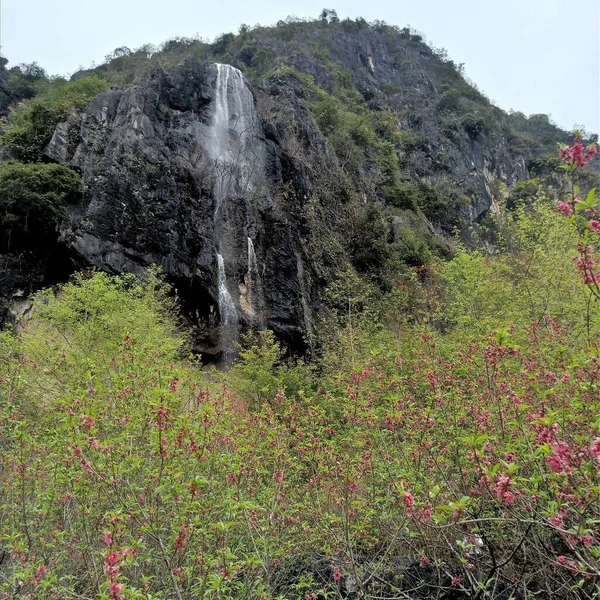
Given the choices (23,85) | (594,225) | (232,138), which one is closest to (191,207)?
(232,138)

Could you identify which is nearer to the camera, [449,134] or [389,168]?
[389,168]

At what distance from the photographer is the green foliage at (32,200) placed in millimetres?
22219

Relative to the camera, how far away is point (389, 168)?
3903 cm

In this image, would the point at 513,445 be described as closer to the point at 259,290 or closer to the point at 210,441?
the point at 210,441

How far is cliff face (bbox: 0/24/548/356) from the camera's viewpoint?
2253 centimetres

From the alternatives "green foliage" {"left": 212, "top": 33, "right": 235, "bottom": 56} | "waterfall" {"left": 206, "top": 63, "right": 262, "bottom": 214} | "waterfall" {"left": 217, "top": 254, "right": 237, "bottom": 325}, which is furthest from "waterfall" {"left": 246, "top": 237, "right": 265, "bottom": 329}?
"green foliage" {"left": 212, "top": 33, "right": 235, "bottom": 56}

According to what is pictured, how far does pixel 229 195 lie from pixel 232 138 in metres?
4.56

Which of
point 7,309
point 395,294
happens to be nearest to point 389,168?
point 395,294

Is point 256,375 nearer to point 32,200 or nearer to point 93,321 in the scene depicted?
point 93,321

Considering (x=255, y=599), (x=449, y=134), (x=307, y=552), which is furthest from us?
(x=449, y=134)

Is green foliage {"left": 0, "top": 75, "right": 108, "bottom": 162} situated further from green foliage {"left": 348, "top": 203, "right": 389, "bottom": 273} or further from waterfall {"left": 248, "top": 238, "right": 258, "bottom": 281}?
green foliage {"left": 348, "top": 203, "right": 389, "bottom": 273}

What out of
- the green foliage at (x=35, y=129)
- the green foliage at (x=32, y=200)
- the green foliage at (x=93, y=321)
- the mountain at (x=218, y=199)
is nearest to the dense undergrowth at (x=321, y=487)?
the green foliage at (x=93, y=321)

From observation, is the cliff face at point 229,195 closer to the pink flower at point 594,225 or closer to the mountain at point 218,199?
the mountain at point 218,199

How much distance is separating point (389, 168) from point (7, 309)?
2899 centimetres
